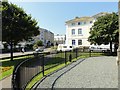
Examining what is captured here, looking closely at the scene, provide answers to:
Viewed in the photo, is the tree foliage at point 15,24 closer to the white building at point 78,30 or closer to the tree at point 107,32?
the tree at point 107,32

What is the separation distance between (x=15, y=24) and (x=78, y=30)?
135 feet

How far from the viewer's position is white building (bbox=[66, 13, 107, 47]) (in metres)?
63.6

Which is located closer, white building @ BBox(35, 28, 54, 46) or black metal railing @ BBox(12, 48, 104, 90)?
black metal railing @ BBox(12, 48, 104, 90)

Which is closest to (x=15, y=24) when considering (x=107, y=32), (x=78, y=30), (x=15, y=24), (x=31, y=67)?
(x=15, y=24)

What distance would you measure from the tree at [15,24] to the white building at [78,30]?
36.8 meters

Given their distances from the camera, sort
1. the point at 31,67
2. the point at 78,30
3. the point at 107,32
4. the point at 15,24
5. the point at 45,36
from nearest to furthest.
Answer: the point at 31,67 < the point at 15,24 < the point at 107,32 < the point at 78,30 < the point at 45,36

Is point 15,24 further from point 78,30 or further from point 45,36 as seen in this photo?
point 45,36

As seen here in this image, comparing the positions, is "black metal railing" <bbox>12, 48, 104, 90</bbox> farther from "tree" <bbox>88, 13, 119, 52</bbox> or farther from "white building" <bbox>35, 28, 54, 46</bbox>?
"white building" <bbox>35, 28, 54, 46</bbox>

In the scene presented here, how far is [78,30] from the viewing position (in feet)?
214

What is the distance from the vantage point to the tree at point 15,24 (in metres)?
24.5

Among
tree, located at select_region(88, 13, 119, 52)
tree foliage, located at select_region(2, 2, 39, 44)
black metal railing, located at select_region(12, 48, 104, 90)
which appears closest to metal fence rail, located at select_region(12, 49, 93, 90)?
black metal railing, located at select_region(12, 48, 104, 90)

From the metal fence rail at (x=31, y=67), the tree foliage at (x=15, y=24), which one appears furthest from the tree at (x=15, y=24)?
the metal fence rail at (x=31, y=67)

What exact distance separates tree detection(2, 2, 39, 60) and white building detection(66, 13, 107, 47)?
36.8 m

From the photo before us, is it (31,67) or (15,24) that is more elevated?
(15,24)
